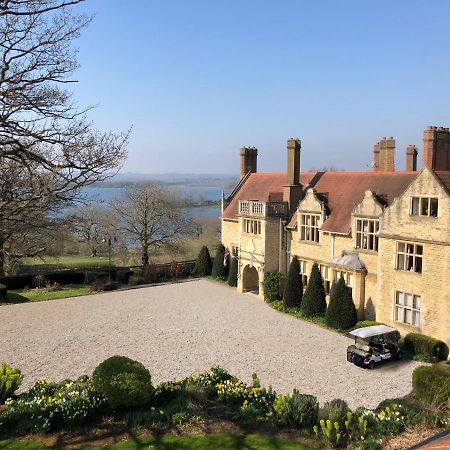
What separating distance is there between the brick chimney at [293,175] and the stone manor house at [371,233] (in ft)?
0.22

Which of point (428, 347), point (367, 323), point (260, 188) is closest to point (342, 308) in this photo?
point (367, 323)

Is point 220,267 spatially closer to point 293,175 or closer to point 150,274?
point 150,274

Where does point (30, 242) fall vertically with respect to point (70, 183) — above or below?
below

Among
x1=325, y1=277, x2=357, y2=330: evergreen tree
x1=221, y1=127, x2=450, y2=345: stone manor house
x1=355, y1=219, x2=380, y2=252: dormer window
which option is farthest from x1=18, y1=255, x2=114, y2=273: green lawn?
x1=355, y1=219, x2=380, y2=252: dormer window

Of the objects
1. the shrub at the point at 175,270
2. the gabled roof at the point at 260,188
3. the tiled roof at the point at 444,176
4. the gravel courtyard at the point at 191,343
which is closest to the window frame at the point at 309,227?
the gabled roof at the point at 260,188

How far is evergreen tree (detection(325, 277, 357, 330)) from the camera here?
23.1m

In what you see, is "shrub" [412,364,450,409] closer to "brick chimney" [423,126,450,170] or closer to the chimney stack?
"brick chimney" [423,126,450,170]

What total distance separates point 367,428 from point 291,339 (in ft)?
38.8

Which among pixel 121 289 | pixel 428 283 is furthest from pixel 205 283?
pixel 428 283

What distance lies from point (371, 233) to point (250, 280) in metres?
12.2

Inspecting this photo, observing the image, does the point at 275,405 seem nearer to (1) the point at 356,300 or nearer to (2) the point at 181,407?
(2) the point at 181,407

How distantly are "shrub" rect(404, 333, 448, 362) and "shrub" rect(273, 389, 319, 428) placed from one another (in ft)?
33.4

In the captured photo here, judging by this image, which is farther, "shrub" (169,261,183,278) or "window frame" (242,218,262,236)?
"shrub" (169,261,183,278)

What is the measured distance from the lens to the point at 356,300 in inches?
938
